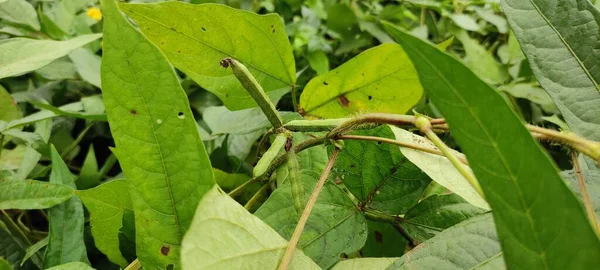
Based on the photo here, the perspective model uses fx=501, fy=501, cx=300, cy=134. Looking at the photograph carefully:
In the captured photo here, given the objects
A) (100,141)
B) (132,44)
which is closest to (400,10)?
(100,141)

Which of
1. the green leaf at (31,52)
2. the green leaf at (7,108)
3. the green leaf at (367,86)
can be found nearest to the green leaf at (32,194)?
the green leaf at (31,52)

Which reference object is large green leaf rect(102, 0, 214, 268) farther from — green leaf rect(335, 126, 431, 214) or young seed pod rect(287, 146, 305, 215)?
green leaf rect(335, 126, 431, 214)

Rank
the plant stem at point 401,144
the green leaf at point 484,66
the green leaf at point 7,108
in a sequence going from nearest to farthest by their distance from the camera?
the plant stem at point 401,144
the green leaf at point 7,108
the green leaf at point 484,66

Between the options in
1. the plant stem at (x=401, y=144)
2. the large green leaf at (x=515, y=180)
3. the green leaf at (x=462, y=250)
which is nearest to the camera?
the large green leaf at (x=515, y=180)

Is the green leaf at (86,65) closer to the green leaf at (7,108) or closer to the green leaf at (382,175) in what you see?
the green leaf at (7,108)

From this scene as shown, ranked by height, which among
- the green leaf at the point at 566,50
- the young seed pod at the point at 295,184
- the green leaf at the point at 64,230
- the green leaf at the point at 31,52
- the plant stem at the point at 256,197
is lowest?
the green leaf at the point at 64,230

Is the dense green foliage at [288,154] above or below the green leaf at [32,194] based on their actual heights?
above
